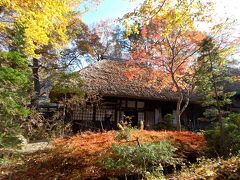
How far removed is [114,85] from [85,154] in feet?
35.2

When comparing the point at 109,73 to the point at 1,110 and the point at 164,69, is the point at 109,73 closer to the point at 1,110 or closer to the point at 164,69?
the point at 164,69

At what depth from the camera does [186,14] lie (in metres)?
7.24

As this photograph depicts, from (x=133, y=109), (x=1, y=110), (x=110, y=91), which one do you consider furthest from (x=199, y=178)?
(x=133, y=109)

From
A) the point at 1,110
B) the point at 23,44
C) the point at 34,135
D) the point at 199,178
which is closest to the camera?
the point at 199,178

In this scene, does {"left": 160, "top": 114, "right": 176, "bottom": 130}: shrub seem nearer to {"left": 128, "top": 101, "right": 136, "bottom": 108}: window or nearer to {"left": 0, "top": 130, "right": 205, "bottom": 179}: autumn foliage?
{"left": 128, "top": 101, "right": 136, "bottom": 108}: window

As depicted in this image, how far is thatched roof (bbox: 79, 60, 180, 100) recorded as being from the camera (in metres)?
17.3

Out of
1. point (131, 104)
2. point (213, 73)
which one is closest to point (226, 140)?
point (213, 73)

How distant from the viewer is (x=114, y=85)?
1803 centimetres

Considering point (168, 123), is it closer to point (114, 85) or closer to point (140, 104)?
point (140, 104)

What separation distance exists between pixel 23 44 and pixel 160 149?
6.46 metres

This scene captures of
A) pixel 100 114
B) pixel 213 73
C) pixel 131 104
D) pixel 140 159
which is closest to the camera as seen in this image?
pixel 140 159

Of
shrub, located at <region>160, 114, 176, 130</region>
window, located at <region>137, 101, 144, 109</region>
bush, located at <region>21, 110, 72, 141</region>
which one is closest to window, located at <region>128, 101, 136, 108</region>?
window, located at <region>137, 101, 144, 109</region>

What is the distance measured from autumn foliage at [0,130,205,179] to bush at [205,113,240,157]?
0.33 m

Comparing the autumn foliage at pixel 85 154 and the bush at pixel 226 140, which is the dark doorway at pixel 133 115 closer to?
the autumn foliage at pixel 85 154
